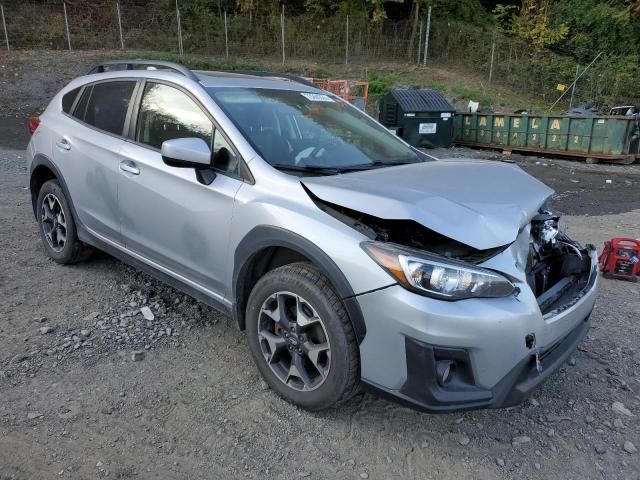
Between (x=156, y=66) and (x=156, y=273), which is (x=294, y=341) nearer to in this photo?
(x=156, y=273)

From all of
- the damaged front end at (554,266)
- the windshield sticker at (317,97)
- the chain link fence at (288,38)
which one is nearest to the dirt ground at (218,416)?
the damaged front end at (554,266)

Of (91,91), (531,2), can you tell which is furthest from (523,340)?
(531,2)

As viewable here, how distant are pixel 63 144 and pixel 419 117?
11.2 meters

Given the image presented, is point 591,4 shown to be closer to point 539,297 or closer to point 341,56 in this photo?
point 341,56

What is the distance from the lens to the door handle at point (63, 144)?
4.33m

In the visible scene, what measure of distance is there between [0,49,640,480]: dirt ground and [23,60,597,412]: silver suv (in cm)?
29

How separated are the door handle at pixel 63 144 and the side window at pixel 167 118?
920 mm

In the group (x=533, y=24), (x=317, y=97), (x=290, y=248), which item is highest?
(x=533, y=24)

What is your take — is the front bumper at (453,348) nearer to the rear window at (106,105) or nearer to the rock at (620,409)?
the rock at (620,409)

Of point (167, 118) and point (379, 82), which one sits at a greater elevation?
Answer: point (167, 118)

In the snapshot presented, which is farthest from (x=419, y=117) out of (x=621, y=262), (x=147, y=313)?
(x=147, y=313)

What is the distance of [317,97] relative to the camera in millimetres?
4012

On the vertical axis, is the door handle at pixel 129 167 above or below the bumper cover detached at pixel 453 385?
above

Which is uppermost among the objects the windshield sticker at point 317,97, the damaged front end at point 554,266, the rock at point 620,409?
the windshield sticker at point 317,97
